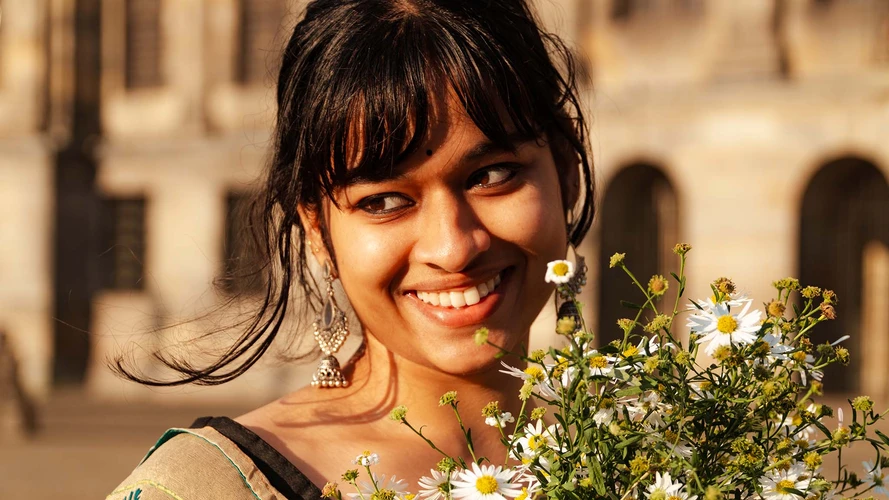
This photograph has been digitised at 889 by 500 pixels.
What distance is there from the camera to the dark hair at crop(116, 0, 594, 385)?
1904 mm

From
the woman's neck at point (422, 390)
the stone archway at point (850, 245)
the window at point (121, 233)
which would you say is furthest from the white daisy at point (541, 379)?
the window at point (121, 233)

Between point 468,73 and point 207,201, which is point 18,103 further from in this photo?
point 468,73

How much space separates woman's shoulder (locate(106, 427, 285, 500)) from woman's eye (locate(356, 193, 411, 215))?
46 cm

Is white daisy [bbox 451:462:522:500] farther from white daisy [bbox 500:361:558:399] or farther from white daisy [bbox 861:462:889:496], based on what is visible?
white daisy [bbox 861:462:889:496]

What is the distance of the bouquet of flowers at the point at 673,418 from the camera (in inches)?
44.8

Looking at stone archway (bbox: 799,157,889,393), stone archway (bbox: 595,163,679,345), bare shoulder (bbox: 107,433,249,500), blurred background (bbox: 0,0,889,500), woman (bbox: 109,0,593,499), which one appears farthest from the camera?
stone archway (bbox: 595,163,679,345)

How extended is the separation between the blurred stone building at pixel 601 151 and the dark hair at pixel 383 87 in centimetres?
858

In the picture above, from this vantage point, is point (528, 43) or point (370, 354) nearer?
point (528, 43)

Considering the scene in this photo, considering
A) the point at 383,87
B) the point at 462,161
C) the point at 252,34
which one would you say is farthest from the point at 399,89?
the point at 252,34

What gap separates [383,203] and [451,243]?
Answer: 0.55 feet

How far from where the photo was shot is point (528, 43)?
6.98ft

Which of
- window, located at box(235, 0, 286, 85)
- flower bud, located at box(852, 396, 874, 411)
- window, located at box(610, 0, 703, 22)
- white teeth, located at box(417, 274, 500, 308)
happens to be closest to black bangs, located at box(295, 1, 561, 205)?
white teeth, located at box(417, 274, 500, 308)

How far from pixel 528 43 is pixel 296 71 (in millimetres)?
445

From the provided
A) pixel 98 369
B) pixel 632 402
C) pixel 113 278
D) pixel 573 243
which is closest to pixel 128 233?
pixel 113 278
